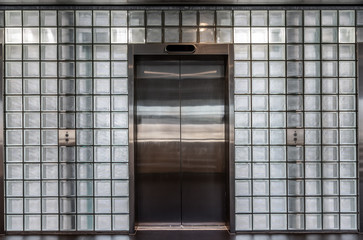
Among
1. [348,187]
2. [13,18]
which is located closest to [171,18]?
[13,18]

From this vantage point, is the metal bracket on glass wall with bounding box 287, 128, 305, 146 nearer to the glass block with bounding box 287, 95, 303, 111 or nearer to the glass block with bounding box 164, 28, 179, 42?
the glass block with bounding box 287, 95, 303, 111

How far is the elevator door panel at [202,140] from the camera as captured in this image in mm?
4031

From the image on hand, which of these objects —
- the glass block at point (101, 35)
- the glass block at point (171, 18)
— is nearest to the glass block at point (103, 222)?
the glass block at point (101, 35)

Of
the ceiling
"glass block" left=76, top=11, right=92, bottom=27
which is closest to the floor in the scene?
"glass block" left=76, top=11, right=92, bottom=27

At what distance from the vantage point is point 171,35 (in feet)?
12.5

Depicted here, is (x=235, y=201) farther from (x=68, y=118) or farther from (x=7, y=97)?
(x=7, y=97)

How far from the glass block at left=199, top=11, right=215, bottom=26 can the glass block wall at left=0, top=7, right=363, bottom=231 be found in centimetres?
1

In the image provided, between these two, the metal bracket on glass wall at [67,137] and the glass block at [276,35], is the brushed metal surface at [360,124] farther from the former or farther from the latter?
the metal bracket on glass wall at [67,137]

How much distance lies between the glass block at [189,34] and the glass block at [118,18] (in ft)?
2.62

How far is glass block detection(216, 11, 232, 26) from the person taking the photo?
380 centimetres

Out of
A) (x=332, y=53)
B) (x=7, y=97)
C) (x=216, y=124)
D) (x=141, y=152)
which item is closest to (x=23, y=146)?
(x=7, y=97)

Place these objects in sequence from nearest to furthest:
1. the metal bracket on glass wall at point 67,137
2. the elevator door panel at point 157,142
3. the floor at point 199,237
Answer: the floor at point 199,237
the metal bracket on glass wall at point 67,137
the elevator door panel at point 157,142

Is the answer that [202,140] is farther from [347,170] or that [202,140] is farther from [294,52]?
[347,170]

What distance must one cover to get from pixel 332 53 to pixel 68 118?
3661mm
